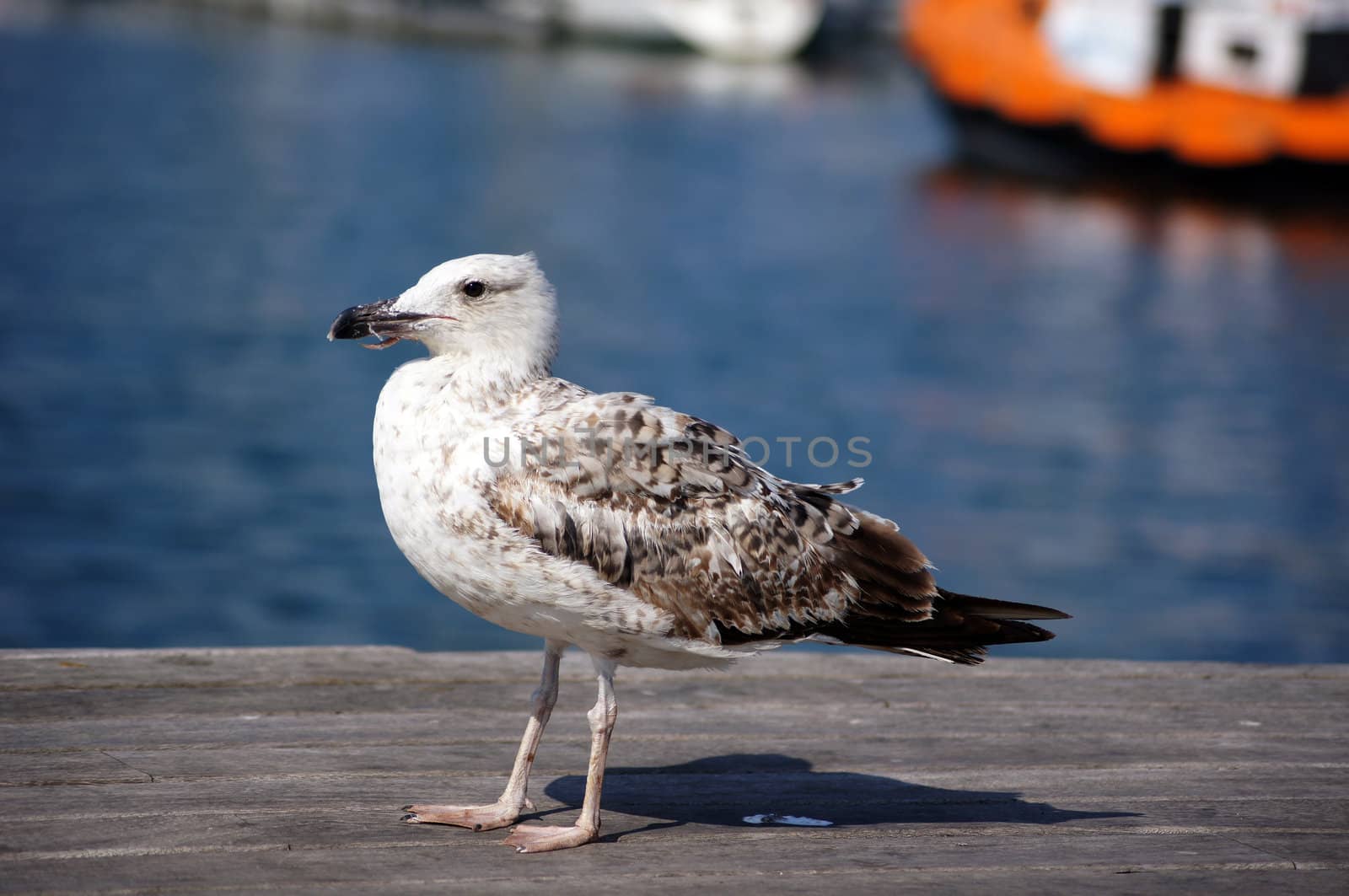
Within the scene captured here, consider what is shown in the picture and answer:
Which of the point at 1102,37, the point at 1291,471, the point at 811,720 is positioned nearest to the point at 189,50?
the point at 1102,37

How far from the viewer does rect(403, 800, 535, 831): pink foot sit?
4.62 m

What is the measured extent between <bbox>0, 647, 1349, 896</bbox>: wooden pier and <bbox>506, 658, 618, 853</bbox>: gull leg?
2.0 inches

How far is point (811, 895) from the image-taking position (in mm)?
4250

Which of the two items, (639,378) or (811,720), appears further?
(639,378)

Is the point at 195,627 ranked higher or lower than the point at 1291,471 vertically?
lower

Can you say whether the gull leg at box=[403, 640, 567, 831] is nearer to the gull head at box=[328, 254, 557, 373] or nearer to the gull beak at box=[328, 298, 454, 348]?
the gull head at box=[328, 254, 557, 373]

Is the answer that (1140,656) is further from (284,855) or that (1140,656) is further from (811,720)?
(284,855)

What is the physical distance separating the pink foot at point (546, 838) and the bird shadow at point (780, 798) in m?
0.15

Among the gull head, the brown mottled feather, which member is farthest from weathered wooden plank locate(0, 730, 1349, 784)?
the gull head

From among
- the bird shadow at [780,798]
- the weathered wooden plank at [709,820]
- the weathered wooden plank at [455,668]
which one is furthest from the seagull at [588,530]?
the weathered wooden plank at [455,668]

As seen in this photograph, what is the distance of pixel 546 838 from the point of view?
4523 millimetres

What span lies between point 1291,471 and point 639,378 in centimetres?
890

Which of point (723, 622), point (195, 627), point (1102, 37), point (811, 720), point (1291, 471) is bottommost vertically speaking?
point (195, 627)

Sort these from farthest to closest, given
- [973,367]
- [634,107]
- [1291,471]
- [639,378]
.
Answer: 1. [634,107]
2. [973,367]
3. [639,378]
4. [1291,471]
